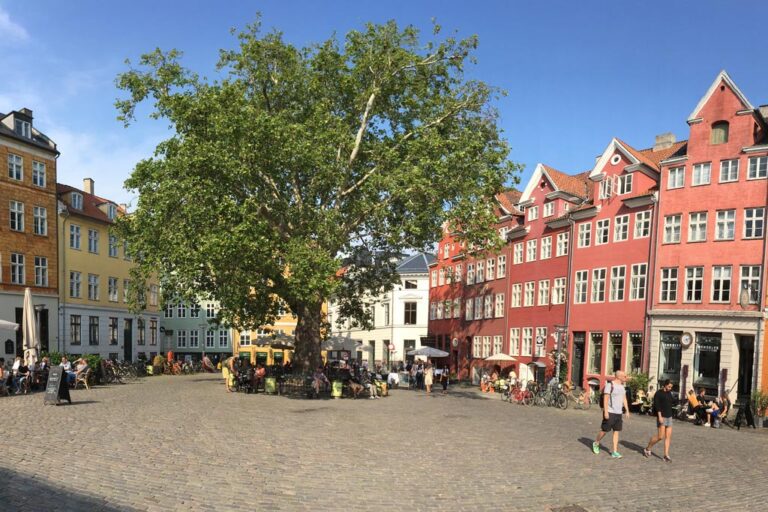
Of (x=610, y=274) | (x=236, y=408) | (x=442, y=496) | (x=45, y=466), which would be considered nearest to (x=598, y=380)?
(x=610, y=274)

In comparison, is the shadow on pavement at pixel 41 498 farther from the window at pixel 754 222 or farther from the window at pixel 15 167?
the window at pixel 15 167

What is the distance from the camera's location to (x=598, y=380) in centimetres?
3566

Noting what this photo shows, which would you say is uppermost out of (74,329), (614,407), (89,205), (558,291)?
(89,205)

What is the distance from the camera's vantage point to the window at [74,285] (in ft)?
150

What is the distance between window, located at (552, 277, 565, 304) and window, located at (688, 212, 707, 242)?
909 centimetres

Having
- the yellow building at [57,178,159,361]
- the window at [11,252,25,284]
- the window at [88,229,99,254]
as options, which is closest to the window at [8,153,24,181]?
the yellow building at [57,178,159,361]

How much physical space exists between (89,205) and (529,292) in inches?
1379

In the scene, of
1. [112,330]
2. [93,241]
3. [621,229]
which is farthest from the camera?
[112,330]

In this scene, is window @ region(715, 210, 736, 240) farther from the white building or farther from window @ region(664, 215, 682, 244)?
the white building

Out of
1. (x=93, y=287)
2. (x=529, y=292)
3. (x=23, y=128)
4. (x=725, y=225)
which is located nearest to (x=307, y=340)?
(x=529, y=292)

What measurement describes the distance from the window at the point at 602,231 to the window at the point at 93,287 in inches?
1426

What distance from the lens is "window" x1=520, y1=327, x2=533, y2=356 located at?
4216cm

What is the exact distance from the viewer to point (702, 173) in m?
31.7

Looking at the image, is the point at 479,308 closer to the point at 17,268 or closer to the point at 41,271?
the point at 41,271
